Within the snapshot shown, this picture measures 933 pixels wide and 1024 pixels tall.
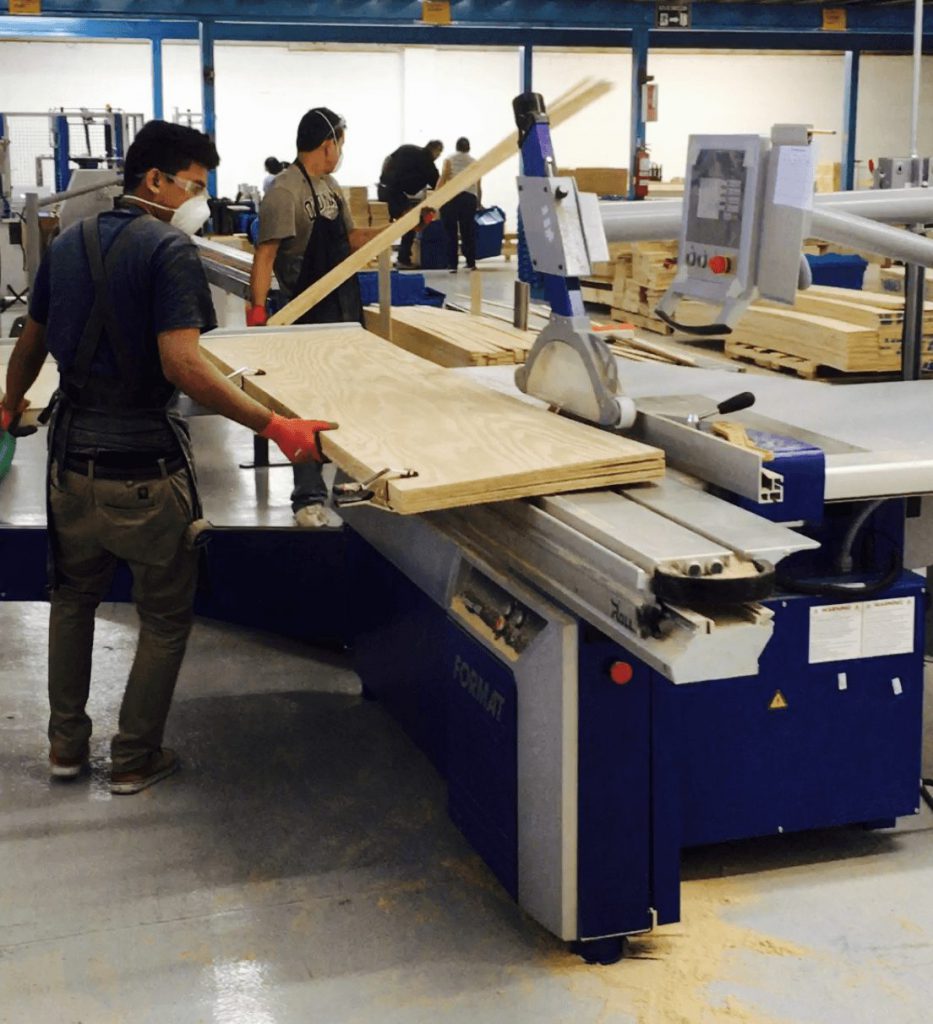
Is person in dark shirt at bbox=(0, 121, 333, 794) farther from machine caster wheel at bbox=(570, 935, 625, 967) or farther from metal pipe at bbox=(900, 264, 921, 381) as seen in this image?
metal pipe at bbox=(900, 264, 921, 381)

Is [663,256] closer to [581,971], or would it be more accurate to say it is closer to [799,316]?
[799,316]

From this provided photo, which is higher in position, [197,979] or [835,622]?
[835,622]

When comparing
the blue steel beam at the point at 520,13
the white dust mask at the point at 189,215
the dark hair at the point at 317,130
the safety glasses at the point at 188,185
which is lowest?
the white dust mask at the point at 189,215

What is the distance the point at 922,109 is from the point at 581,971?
23372 millimetres

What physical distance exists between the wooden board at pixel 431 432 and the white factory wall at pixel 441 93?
59.8ft

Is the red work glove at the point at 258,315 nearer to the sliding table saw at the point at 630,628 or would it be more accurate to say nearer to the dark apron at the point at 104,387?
the dark apron at the point at 104,387

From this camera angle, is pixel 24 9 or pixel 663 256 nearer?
pixel 663 256

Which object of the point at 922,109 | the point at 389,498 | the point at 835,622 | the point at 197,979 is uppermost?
the point at 922,109

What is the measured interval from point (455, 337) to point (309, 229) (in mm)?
1200

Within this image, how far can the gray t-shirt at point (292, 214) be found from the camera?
5.34 metres

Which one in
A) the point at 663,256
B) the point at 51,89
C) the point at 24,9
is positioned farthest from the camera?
the point at 51,89

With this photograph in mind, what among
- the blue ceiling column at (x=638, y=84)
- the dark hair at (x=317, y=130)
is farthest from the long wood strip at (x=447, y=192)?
the blue ceiling column at (x=638, y=84)

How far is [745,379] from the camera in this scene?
12.8 ft

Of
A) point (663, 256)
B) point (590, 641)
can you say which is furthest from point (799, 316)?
point (590, 641)
